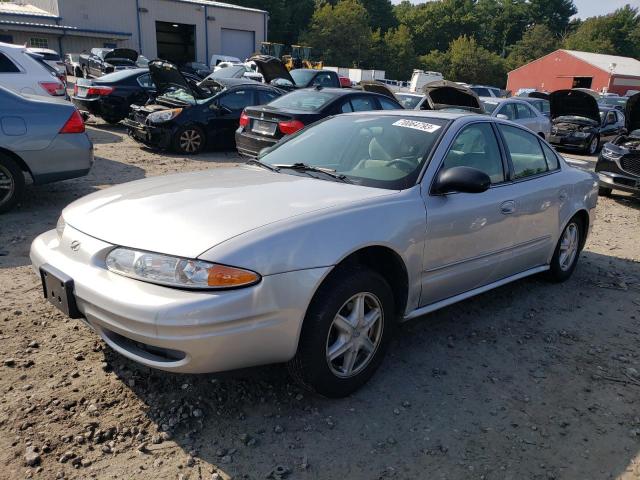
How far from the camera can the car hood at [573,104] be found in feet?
45.5

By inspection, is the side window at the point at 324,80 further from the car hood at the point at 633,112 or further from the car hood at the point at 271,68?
the car hood at the point at 633,112

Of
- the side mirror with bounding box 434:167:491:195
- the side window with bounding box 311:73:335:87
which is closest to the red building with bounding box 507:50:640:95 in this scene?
the side window with bounding box 311:73:335:87

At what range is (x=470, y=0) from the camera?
98188mm

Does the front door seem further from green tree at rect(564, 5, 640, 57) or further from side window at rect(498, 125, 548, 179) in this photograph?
green tree at rect(564, 5, 640, 57)

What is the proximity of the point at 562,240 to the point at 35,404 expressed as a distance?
428 cm

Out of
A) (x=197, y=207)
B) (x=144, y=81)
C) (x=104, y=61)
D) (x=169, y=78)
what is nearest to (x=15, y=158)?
(x=197, y=207)

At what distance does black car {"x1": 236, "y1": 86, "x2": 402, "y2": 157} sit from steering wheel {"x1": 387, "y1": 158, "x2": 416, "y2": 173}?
497cm

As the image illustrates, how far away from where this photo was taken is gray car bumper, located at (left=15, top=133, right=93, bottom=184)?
5.61 meters

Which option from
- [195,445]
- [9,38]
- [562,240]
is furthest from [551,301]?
[9,38]

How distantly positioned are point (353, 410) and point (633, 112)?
8885 millimetres

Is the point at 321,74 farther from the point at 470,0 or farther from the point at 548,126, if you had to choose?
the point at 470,0

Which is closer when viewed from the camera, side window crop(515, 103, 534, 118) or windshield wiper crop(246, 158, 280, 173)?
windshield wiper crop(246, 158, 280, 173)

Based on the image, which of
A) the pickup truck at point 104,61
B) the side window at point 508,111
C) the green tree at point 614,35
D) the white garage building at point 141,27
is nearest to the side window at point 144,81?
the side window at point 508,111

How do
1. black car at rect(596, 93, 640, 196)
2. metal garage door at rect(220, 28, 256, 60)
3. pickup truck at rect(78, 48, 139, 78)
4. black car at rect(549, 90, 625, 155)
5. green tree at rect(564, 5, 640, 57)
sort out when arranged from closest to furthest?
black car at rect(596, 93, 640, 196), black car at rect(549, 90, 625, 155), pickup truck at rect(78, 48, 139, 78), metal garage door at rect(220, 28, 256, 60), green tree at rect(564, 5, 640, 57)
